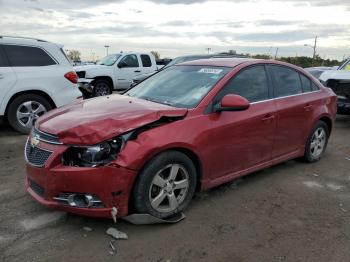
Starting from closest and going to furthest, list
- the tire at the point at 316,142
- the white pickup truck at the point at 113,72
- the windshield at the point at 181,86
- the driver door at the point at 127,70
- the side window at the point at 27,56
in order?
the windshield at the point at 181,86 → the tire at the point at 316,142 → the side window at the point at 27,56 → the white pickup truck at the point at 113,72 → the driver door at the point at 127,70

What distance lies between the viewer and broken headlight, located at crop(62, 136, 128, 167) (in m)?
3.53

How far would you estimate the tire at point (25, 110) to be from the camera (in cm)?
775

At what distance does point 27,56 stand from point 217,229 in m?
5.91

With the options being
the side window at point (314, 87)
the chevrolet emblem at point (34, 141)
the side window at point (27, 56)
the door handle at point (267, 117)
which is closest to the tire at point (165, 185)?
the chevrolet emblem at point (34, 141)

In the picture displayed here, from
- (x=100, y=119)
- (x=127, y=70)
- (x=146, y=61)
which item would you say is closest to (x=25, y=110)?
(x=100, y=119)

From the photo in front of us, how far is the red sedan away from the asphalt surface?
0.91 ft

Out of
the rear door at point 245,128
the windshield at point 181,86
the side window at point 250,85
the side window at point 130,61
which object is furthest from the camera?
the side window at point 130,61

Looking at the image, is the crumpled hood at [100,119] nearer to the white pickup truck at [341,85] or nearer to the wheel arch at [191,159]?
the wheel arch at [191,159]

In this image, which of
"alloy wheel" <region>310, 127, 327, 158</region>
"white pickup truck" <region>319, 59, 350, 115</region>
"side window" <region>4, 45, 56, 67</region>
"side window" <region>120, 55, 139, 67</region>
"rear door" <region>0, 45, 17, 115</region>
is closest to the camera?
"alloy wheel" <region>310, 127, 327, 158</region>

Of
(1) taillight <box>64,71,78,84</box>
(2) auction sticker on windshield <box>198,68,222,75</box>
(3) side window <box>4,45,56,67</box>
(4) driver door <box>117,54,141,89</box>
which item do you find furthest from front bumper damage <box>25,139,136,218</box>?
(4) driver door <box>117,54,141,89</box>

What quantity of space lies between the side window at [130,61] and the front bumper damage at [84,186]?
12.5 meters

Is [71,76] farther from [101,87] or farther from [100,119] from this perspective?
[101,87]

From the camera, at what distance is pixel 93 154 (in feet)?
11.6

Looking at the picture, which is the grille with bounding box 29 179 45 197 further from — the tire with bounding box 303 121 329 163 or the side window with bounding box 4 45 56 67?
the side window with bounding box 4 45 56 67
